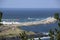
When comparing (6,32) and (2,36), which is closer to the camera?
(2,36)

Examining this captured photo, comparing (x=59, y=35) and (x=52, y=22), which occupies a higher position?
(x=59, y=35)

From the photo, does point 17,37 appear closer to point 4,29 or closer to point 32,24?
point 4,29

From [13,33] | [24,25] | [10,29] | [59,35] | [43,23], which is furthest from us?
[43,23]

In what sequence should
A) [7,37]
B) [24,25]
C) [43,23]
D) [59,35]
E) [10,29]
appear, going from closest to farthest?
[59,35] < [7,37] < [10,29] < [24,25] < [43,23]

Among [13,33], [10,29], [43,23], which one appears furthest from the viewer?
[43,23]

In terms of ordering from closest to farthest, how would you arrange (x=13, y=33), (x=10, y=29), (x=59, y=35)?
(x=59, y=35), (x=13, y=33), (x=10, y=29)

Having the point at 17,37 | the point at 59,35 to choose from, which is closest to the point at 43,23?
the point at 17,37

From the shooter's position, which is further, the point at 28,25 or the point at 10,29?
the point at 28,25

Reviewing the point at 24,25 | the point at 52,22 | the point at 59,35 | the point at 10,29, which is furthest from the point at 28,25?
the point at 59,35

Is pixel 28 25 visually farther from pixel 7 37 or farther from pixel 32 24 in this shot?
pixel 7 37
